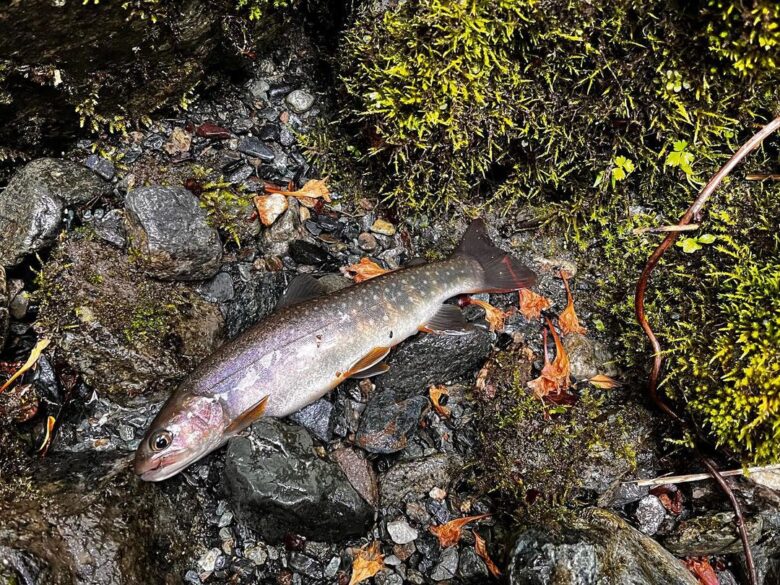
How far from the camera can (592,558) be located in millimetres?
3916

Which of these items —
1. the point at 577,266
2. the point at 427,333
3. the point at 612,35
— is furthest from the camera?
the point at 577,266

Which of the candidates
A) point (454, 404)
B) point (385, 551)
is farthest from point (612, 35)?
point (385, 551)

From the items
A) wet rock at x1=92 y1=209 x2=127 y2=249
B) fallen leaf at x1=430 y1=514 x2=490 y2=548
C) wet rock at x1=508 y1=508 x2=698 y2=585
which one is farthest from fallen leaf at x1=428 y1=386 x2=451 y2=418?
wet rock at x1=92 y1=209 x2=127 y2=249

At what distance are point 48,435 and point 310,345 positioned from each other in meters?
2.04

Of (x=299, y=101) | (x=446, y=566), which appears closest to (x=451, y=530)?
(x=446, y=566)

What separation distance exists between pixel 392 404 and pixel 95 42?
11.8ft

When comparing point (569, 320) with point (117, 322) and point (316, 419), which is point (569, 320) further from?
point (117, 322)

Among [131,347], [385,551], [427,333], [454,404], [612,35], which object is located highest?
[612,35]

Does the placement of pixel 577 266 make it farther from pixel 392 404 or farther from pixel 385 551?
pixel 385 551

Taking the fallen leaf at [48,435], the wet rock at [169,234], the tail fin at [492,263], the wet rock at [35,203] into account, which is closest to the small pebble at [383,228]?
the tail fin at [492,263]

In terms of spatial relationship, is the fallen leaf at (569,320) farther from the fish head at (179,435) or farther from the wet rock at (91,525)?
the wet rock at (91,525)

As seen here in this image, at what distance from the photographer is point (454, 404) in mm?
4988

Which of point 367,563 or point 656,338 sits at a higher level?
point 656,338

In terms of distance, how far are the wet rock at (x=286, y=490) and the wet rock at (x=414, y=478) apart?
0.88 feet
